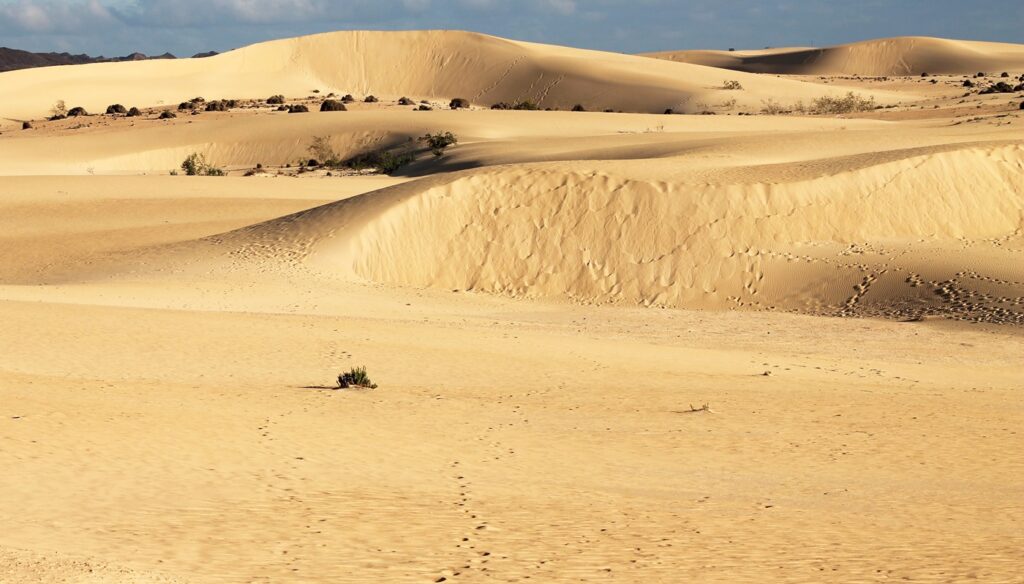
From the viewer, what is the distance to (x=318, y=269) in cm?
2452

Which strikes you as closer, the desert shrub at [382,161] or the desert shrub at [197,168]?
the desert shrub at [382,161]

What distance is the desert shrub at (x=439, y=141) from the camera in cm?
4531

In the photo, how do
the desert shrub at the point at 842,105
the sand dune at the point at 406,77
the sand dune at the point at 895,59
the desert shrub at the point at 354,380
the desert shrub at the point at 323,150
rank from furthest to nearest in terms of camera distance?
the sand dune at the point at 895,59, the sand dune at the point at 406,77, the desert shrub at the point at 842,105, the desert shrub at the point at 323,150, the desert shrub at the point at 354,380

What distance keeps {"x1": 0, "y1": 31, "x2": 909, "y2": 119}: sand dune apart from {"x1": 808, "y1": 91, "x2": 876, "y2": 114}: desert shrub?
2.90 m

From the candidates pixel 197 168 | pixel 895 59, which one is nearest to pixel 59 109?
pixel 197 168

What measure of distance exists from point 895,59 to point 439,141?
9429cm

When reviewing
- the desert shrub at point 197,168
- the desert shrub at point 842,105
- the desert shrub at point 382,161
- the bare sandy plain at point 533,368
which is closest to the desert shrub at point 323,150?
the desert shrub at point 382,161

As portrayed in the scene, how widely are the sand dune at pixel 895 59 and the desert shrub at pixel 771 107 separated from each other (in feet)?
172

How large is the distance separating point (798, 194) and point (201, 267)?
1245cm

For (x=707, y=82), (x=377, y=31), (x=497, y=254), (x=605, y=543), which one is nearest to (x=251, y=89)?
(x=377, y=31)

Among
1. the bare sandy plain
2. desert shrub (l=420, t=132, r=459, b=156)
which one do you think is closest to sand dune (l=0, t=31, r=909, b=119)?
desert shrub (l=420, t=132, r=459, b=156)

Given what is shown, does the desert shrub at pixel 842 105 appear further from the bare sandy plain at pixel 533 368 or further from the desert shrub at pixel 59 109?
the desert shrub at pixel 59 109

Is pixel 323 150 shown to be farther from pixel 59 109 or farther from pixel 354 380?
pixel 354 380

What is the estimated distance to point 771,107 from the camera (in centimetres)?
6831
